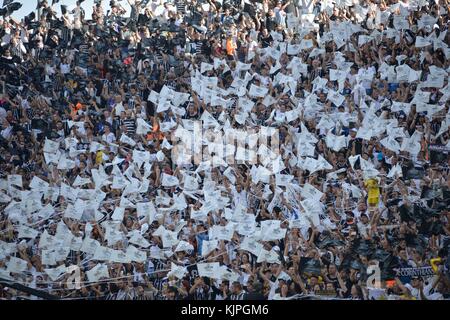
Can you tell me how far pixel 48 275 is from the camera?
60.3 feet

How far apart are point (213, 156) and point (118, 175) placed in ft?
5.60

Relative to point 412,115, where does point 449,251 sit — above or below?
below

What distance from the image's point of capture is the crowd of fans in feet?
57.3

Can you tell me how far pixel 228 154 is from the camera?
1980 centimetres

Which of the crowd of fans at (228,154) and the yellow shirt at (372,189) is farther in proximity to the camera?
the yellow shirt at (372,189)

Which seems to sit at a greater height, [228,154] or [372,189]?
[228,154]

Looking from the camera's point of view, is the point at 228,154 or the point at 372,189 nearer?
the point at 372,189

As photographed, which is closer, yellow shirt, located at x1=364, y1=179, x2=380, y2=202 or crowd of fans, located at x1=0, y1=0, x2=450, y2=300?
crowd of fans, located at x1=0, y1=0, x2=450, y2=300

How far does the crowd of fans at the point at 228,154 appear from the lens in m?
17.5
